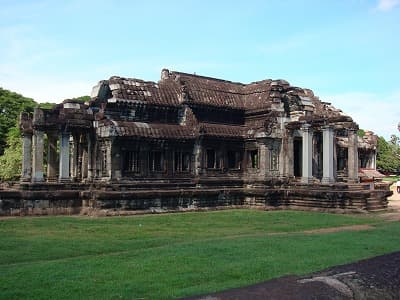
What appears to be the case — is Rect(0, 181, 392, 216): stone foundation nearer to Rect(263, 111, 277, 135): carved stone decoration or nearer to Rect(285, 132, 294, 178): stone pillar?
Rect(285, 132, 294, 178): stone pillar

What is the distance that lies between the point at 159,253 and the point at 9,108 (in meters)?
42.4

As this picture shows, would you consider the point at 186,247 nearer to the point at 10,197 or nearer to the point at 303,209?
the point at 10,197

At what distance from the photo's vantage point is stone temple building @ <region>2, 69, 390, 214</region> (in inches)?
879

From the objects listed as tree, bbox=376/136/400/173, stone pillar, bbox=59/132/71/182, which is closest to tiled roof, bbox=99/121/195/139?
stone pillar, bbox=59/132/71/182

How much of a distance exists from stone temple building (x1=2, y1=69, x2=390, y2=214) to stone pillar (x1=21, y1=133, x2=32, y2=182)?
0.17ft

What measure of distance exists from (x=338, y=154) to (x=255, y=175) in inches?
279

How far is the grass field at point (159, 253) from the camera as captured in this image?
820 centimetres

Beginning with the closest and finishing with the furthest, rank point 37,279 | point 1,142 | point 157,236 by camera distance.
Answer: point 37,279 < point 157,236 < point 1,142

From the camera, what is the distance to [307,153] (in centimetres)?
2592

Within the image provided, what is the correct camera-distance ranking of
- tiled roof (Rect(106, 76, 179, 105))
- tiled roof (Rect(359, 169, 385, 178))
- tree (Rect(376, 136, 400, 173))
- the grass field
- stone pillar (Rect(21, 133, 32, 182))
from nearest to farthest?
the grass field, tiled roof (Rect(106, 76, 179, 105)), stone pillar (Rect(21, 133, 32, 182)), tiled roof (Rect(359, 169, 385, 178)), tree (Rect(376, 136, 400, 173))

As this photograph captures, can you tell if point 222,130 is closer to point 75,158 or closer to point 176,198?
point 176,198

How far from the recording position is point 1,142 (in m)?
45.6

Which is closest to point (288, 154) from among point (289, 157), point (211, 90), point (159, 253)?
point (289, 157)

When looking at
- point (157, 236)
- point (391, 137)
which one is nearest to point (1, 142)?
point (157, 236)
